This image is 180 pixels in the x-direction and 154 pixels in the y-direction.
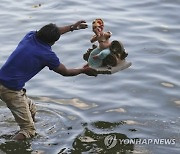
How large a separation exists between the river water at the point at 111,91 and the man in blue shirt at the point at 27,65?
638 millimetres

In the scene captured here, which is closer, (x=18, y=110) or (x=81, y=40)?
(x=18, y=110)

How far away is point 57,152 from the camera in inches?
270

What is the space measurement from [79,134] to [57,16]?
19.0ft

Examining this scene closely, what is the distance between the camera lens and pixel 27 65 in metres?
6.77

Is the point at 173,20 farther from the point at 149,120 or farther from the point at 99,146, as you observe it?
the point at 99,146

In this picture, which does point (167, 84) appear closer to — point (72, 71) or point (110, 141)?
point (110, 141)

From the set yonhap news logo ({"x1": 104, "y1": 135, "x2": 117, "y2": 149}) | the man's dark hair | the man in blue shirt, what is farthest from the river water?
the man's dark hair

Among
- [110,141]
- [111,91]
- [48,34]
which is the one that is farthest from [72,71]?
[111,91]

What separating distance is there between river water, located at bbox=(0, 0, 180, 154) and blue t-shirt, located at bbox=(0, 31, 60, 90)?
95 centimetres

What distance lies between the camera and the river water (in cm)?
714

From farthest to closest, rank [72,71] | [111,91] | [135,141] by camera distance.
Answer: [111,91] → [135,141] → [72,71]

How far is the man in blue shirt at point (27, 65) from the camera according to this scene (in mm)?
6729

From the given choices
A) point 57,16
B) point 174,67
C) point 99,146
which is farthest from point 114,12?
point 99,146

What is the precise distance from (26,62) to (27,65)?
46mm
